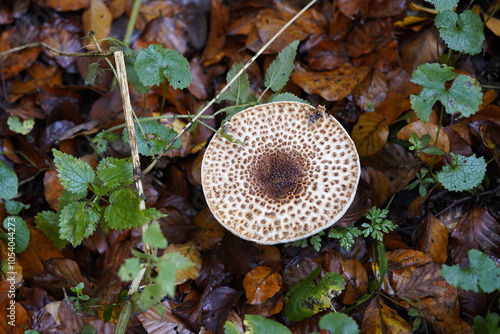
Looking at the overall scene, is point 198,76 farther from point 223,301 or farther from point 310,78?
point 223,301

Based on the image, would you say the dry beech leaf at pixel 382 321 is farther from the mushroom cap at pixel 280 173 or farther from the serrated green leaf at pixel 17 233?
the serrated green leaf at pixel 17 233

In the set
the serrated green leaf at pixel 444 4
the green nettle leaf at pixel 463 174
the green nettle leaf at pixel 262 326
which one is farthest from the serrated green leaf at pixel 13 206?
the serrated green leaf at pixel 444 4

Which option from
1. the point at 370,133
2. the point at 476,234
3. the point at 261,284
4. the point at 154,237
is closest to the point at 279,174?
the point at 261,284

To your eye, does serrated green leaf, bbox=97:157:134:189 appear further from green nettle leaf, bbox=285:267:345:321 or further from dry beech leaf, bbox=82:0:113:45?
dry beech leaf, bbox=82:0:113:45

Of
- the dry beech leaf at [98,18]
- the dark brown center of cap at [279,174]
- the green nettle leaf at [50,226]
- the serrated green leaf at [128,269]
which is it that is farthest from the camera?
the dry beech leaf at [98,18]

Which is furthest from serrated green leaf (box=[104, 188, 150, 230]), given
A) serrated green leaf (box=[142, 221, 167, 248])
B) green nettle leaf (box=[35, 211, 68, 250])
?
green nettle leaf (box=[35, 211, 68, 250])

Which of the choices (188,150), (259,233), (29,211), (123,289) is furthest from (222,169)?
(29,211)
